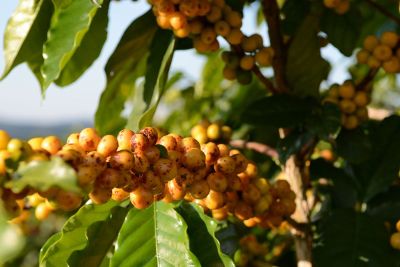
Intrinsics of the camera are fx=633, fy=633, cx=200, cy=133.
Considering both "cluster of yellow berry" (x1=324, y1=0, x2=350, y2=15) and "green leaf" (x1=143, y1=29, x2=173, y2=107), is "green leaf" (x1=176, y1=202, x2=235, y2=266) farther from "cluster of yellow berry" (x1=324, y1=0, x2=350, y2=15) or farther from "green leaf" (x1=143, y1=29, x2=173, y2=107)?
"cluster of yellow berry" (x1=324, y1=0, x2=350, y2=15)

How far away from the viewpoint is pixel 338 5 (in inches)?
63.9

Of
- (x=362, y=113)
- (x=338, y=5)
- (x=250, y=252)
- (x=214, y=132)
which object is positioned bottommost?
(x=250, y=252)

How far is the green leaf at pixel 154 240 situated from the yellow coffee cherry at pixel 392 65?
0.69 m

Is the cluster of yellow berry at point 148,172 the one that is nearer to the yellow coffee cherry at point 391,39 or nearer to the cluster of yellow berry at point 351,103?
the cluster of yellow berry at point 351,103

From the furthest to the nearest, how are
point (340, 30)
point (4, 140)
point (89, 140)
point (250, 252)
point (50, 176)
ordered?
point (250, 252) < point (340, 30) < point (89, 140) < point (4, 140) < point (50, 176)

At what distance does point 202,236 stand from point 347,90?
615mm

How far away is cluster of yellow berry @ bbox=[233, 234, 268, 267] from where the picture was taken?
1740 mm

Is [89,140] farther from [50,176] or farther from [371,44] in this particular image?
[371,44]

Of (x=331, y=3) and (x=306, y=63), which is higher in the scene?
(x=331, y=3)

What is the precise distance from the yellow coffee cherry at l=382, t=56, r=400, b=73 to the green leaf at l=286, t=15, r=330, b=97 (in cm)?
17

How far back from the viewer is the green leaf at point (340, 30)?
1.65 metres

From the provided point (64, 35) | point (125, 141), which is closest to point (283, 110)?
point (64, 35)

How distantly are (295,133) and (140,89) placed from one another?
41cm

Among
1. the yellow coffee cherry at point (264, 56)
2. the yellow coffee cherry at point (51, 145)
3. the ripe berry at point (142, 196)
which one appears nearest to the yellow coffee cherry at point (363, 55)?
the yellow coffee cherry at point (264, 56)
